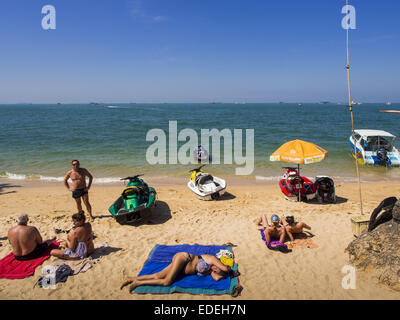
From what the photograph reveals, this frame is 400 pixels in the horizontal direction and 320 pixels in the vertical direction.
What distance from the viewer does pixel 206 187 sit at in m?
10.0

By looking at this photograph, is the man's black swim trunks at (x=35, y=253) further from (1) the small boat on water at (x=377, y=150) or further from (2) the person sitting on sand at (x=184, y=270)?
(1) the small boat on water at (x=377, y=150)

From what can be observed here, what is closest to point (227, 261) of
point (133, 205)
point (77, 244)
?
point (77, 244)

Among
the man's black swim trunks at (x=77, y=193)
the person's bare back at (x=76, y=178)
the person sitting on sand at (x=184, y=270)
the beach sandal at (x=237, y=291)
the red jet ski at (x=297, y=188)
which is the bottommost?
the beach sandal at (x=237, y=291)

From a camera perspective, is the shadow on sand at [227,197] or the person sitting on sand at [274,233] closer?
the person sitting on sand at [274,233]

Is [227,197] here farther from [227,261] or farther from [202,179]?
[227,261]

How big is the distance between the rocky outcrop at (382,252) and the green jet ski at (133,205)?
5.38m

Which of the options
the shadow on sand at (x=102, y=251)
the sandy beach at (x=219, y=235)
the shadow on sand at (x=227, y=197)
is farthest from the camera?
the shadow on sand at (x=227, y=197)

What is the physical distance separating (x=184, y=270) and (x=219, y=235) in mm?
2124

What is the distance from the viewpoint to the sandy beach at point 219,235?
457 centimetres

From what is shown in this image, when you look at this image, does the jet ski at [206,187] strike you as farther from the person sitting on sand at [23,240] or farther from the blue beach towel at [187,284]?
the person sitting on sand at [23,240]

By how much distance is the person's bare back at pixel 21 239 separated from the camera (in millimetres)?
5336

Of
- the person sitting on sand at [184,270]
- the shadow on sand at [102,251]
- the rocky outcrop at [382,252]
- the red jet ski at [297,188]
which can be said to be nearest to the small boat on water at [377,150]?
the red jet ski at [297,188]

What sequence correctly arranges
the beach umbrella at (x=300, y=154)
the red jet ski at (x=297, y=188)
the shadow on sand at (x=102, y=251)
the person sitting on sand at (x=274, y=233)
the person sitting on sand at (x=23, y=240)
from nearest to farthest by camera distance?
the person sitting on sand at (x=23, y=240) → the shadow on sand at (x=102, y=251) → the person sitting on sand at (x=274, y=233) → the beach umbrella at (x=300, y=154) → the red jet ski at (x=297, y=188)

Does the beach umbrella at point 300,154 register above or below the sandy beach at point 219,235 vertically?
above
